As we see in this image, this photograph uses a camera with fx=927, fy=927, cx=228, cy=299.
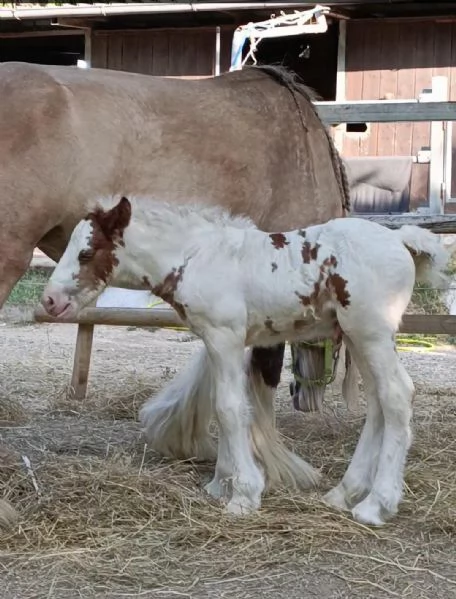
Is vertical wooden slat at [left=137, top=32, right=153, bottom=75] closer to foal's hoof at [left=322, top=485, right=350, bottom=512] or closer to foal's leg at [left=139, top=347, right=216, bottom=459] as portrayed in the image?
foal's leg at [left=139, top=347, right=216, bottom=459]

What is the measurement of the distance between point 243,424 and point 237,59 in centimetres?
787

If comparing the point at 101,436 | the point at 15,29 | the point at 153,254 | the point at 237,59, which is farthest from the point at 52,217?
the point at 15,29

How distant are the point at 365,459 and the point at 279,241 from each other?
953 millimetres

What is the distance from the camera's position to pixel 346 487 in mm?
3754

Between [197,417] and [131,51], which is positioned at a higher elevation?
[131,51]

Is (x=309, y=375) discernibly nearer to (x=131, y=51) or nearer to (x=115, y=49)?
(x=131, y=51)

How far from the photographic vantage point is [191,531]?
3.44m

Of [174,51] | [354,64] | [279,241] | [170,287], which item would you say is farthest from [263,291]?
[174,51]

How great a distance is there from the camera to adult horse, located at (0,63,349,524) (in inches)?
157

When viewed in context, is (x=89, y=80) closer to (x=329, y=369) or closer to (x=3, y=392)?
(x=329, y=369)

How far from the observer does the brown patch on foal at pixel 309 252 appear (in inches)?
143

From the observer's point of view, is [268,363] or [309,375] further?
[309,375]

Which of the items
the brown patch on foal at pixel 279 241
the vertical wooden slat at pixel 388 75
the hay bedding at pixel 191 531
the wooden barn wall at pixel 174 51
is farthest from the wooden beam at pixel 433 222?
the wooden barn wall at pixel 174 51

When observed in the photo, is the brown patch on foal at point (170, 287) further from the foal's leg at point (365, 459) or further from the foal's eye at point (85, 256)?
the foal's leg at point (365, 459)
